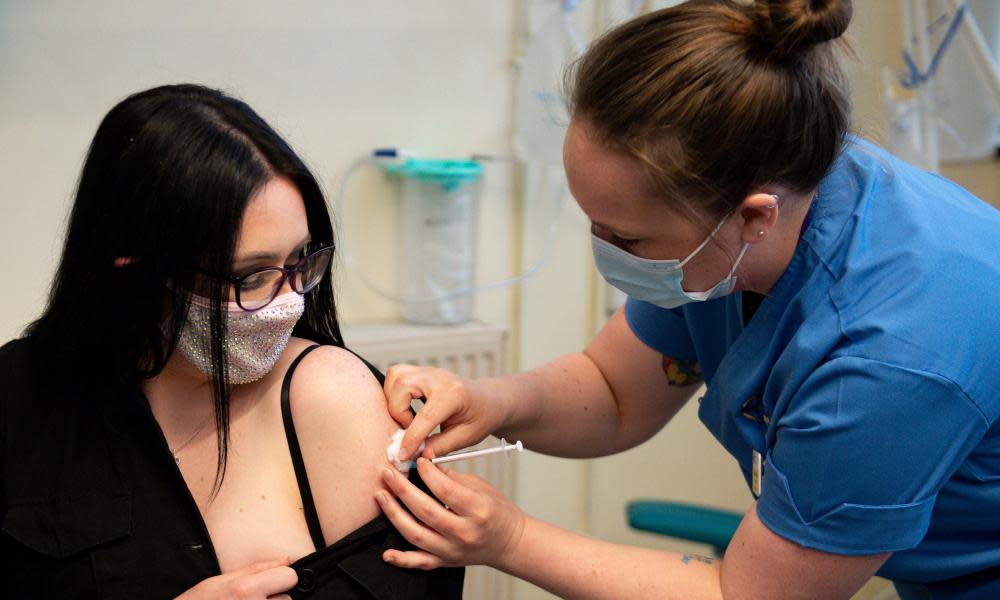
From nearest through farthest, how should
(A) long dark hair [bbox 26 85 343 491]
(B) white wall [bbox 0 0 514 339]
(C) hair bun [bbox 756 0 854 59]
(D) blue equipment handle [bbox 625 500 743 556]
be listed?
1. (C) hair bun [bbox 756 0 854 59]
2. (A) long dark hair [bbox 26 85 343 491]
3. (D) blue equipment handle [bbox 625 500 743 556]
4. (B) white wall [bbox 0 0 514 339]

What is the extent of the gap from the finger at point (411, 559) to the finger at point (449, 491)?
0.19 ft

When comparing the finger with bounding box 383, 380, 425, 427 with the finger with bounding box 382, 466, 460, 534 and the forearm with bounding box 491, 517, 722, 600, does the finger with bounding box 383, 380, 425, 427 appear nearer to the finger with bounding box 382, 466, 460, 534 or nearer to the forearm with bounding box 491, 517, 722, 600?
the finger with bounding box 382, 466, 460, 534

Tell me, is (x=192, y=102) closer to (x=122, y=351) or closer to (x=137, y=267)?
(x=137, y=267)

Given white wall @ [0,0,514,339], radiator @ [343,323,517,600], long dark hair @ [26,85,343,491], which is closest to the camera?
long dark hair @ [26,85,343,491]

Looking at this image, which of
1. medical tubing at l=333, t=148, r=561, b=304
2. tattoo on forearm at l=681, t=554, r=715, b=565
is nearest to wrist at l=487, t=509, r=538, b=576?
tattoo on forearm at l=681, t=554, r=715, b=565

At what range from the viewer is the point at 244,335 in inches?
45.5

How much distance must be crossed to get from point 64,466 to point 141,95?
491 millimetres

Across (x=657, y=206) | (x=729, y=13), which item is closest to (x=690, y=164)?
(x=657, y=206)

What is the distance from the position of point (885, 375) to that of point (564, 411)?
60 centimetres

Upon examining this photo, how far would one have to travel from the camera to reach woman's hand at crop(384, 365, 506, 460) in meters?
1.20

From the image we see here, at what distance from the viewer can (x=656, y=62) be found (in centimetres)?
104

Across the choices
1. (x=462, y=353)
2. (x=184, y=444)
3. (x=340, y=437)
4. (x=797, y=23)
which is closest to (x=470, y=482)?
(x=340, y=437)

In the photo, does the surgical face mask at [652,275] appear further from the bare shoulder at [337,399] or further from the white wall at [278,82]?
the white wall at [278,82]

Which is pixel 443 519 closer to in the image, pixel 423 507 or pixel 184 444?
pixel 423 507
